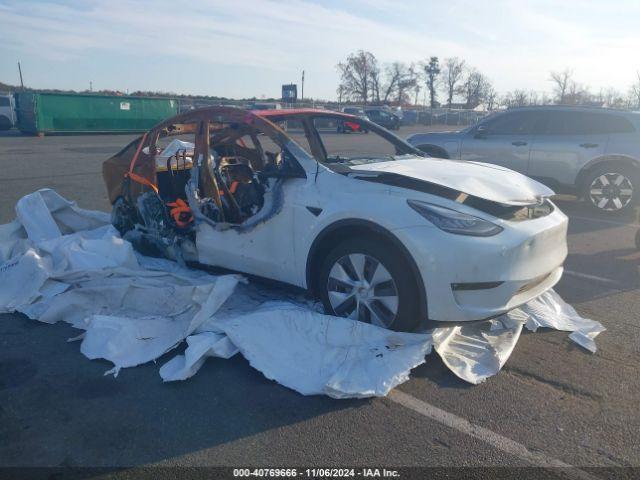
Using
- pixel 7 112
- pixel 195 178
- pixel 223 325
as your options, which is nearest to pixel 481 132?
pixel 195 178

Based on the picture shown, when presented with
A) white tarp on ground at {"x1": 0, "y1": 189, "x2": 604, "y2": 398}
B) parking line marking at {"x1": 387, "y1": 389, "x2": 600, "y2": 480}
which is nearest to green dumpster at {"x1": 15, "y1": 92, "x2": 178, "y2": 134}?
white tarp on ground at {"x1": 0, "y1": 189, "x2": 604, "y2": 398}

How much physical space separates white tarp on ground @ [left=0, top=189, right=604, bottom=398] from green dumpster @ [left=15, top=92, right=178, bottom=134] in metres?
25.2

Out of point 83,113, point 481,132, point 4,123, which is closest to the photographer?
point 481,132

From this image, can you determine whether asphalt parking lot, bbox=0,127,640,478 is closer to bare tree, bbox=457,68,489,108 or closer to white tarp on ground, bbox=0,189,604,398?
white tarp on ground, bbox=0,189,604,398

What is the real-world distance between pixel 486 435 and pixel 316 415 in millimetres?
922

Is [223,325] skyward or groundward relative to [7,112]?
groundward

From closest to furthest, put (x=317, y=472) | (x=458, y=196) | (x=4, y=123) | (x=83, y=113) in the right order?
(x=317, y=472), (x=458, y=196), (x=83, y=113), (x=4, y=123)

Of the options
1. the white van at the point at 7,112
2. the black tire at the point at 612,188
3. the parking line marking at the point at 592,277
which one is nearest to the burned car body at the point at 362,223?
the parking line marking at the point at 592,277

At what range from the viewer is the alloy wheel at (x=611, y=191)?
30.1 ft

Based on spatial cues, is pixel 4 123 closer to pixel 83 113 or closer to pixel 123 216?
pixel 83 113

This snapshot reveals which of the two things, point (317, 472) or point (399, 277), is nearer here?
point (317, 472)

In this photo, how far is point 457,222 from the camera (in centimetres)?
372

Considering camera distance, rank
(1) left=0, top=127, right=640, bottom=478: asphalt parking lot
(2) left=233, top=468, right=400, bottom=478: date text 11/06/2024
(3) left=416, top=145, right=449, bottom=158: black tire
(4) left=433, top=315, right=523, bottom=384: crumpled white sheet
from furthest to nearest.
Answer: (3) left=416, top=145, right=449, bottom=158: black tire
(4) left=433, top=315, right=523, bottom=384: crumpled white sheet
(1) left=0, top=127, right=640, bottom=478: asphalt parking lot
(2) left=233, top=468, right=400, bottom=478: date text 11/06/2024

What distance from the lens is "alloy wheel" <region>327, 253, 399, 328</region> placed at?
3.92 metres
